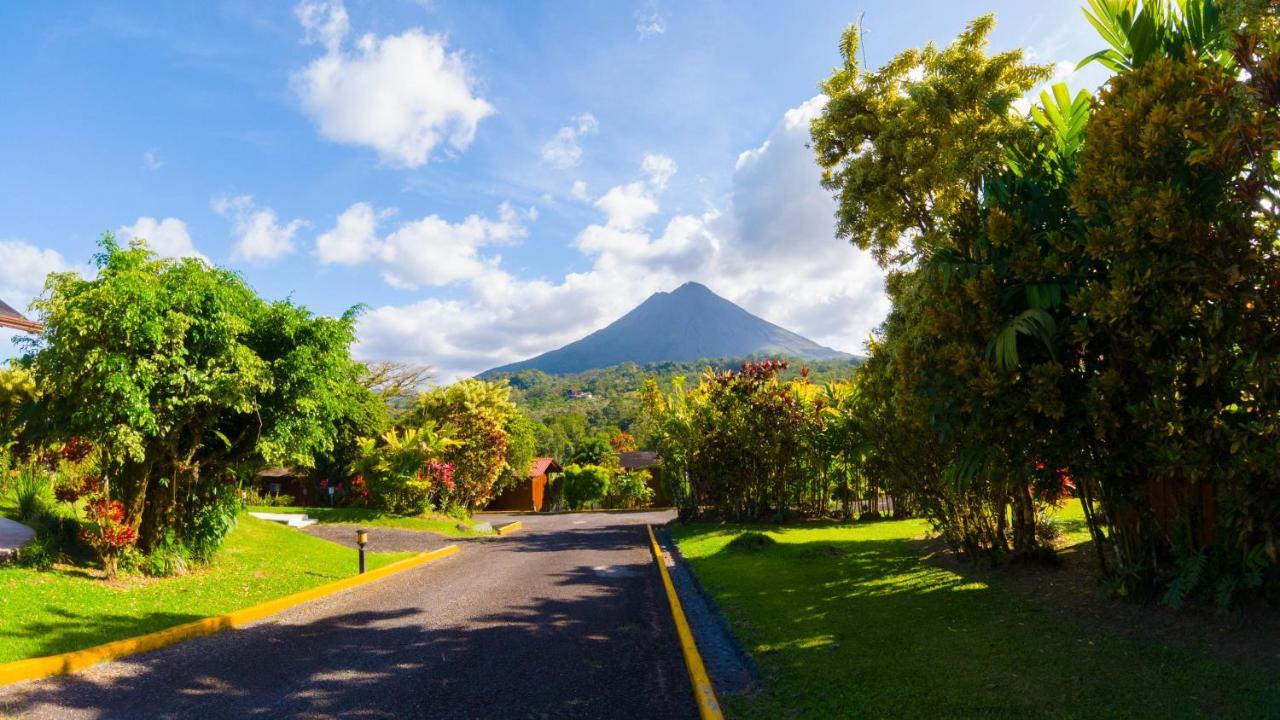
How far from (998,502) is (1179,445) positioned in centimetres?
433

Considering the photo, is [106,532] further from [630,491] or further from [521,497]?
[521,497]

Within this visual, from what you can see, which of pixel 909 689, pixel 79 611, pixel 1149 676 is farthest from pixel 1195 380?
pixel 79 611

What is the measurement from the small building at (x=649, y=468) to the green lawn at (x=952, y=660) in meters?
23.7

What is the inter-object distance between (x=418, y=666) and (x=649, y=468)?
38.6 meters

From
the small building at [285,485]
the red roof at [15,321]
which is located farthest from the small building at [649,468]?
the red roof at [15,321]

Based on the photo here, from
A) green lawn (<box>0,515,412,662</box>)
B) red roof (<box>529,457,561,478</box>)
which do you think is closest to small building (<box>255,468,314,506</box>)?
red roof (<box>529,457,561,478</box>)

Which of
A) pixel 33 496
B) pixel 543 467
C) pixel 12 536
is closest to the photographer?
pixel 12 536

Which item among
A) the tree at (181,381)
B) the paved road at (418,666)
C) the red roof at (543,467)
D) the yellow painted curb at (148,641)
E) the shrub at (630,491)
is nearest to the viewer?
the paved road at (418,666)

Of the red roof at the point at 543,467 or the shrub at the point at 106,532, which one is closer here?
the shrub at the point at 106,532

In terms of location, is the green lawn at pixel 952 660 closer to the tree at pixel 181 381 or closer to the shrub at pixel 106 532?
the tree at pixel 181 381

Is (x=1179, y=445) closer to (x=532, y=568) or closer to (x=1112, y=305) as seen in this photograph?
(x=1112, y=305)

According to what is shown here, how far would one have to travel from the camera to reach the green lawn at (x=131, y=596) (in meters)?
6.40

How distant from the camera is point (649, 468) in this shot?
145 feet

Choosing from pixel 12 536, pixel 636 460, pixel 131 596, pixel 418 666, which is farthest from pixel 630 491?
pixel 418 666
